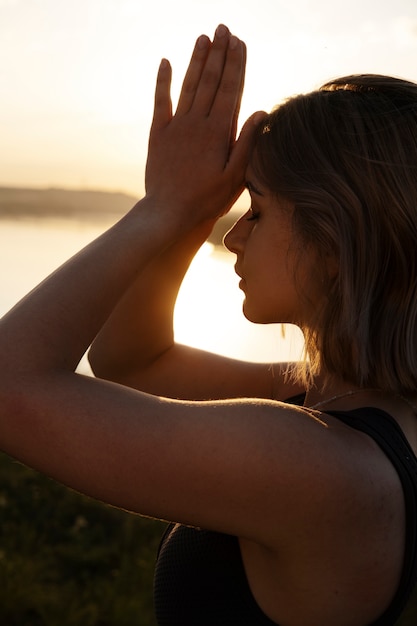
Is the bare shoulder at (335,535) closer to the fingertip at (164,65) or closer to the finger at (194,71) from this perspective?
the finger at (194,71)

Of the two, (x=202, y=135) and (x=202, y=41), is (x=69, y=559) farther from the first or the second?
(x=202, y=41)

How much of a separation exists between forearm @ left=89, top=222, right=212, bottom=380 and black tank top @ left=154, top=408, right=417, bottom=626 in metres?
0.65

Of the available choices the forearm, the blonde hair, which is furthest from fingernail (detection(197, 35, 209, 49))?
the forearm

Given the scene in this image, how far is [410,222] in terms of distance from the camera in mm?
1824

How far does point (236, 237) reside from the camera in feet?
6.70

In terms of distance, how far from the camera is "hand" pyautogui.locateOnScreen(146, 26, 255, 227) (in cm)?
206

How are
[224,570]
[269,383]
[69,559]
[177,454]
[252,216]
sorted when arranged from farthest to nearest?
1. [69,559]
2. [269,383]
3. [252,216]
4. [224,570]
5. [177,454]

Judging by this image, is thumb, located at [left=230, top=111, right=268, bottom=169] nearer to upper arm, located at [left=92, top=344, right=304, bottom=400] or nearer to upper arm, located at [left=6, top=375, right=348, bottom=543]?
upper arm, located at [left=92, top=344, right=304, bottom=400]

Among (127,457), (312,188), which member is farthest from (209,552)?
(312,188)

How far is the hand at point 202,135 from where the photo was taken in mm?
2062

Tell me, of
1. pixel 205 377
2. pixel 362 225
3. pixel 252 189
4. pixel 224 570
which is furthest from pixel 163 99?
pixel 224 570

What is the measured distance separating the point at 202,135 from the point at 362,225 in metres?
0.48

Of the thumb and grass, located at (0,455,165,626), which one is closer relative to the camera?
the thumb

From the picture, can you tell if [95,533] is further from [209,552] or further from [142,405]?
[142,405]
